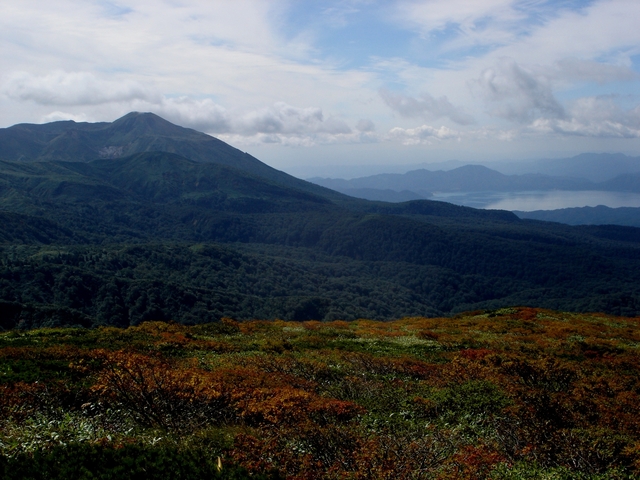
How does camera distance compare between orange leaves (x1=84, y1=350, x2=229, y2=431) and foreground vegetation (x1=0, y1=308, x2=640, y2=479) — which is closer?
foreground vegetation (x1=0, y1=308, x2=640, y2=479)

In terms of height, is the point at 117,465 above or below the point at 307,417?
above

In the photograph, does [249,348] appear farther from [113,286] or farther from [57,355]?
[113,286]

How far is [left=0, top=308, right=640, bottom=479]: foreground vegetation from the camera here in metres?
10.3

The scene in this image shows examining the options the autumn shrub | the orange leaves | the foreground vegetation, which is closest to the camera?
the autumn shrub

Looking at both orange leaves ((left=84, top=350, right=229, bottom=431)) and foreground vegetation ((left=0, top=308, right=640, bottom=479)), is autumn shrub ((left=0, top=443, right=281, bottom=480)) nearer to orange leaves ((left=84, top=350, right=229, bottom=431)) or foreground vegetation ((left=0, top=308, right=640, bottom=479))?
foreground vegetation ((left=0, top=308, right=640, bottom=479))

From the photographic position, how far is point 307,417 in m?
13.5

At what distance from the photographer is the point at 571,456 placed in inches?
471

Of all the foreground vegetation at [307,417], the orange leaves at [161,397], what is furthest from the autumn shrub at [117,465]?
the orange leaves at [161,397]

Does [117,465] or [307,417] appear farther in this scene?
[307,417]

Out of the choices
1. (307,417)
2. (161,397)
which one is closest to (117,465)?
(161,397)

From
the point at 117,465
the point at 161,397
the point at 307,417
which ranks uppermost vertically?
the point at 117,465

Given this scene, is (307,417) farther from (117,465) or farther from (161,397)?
(117,465)

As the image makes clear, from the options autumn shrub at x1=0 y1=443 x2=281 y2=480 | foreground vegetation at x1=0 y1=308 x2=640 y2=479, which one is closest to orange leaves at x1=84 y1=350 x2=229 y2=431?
foreground vegetation at x1=0 y1=308 x2=640 y2=479

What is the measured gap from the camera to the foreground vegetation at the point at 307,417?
10.3 m
